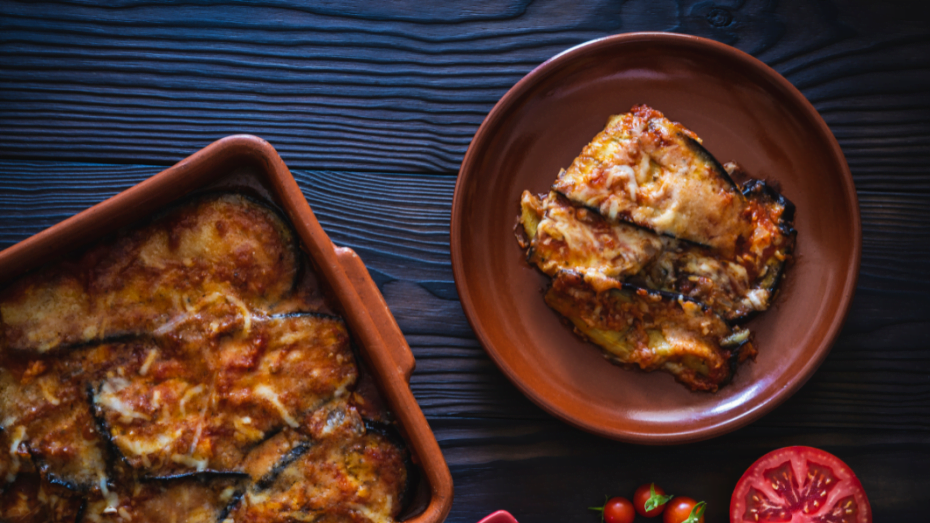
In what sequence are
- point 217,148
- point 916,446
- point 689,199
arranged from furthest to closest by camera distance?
point 916,446, point 689,199, point 217,148

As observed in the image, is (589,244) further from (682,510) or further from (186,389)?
(186,389)

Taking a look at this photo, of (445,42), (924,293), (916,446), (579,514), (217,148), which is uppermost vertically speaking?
(445,42)

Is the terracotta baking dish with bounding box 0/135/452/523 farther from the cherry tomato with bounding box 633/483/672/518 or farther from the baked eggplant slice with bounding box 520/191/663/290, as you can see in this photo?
the cherry tomato with bounding box 633/483/672/518

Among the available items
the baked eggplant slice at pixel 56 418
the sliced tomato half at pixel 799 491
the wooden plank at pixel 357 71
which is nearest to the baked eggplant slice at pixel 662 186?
the wooden plank at pixel 357 71

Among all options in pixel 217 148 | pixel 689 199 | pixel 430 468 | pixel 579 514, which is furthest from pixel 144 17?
pixel 579 514

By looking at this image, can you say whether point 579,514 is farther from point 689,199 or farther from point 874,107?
point 874,107

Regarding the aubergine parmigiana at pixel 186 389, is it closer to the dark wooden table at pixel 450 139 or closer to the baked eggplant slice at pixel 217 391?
the baked eggplant slice at pixel 217 391

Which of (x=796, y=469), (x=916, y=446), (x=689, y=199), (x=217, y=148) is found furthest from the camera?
(x=916, y=446)
